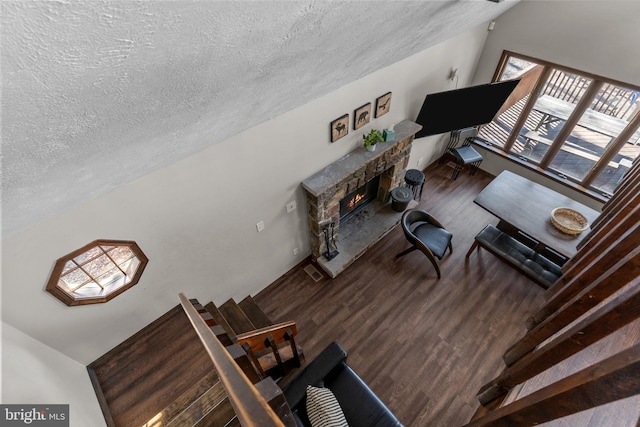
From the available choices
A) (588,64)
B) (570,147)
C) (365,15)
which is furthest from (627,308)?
(570,147)

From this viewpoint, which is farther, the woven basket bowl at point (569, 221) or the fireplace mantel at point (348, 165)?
the woven basket bowl at point (569, 221)

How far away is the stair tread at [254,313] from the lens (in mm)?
3828

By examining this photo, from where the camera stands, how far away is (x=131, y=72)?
2.46 feet

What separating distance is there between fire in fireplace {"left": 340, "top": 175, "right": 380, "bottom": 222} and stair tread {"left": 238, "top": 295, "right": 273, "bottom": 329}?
1957mm

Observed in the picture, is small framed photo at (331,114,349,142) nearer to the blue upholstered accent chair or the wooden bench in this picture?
the blue upholstered accent chair

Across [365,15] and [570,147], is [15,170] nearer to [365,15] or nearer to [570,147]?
[365,15]

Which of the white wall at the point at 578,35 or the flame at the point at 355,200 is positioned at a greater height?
the white wall at the point at 578,35

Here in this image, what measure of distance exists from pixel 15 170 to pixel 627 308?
5.74 feet

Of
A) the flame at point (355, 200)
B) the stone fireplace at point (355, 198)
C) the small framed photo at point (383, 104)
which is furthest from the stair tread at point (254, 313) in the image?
the small framed photo at point (383, 104)

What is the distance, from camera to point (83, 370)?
2.88m

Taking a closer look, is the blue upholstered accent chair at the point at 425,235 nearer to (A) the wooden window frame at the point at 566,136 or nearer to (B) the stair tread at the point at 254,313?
(B) the stair tread at the point at 254,313

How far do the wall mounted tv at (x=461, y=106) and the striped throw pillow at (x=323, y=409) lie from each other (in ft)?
12.8

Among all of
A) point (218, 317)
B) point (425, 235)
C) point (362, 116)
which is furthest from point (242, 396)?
point (425, 235)

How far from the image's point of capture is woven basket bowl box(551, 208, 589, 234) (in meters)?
3.86
